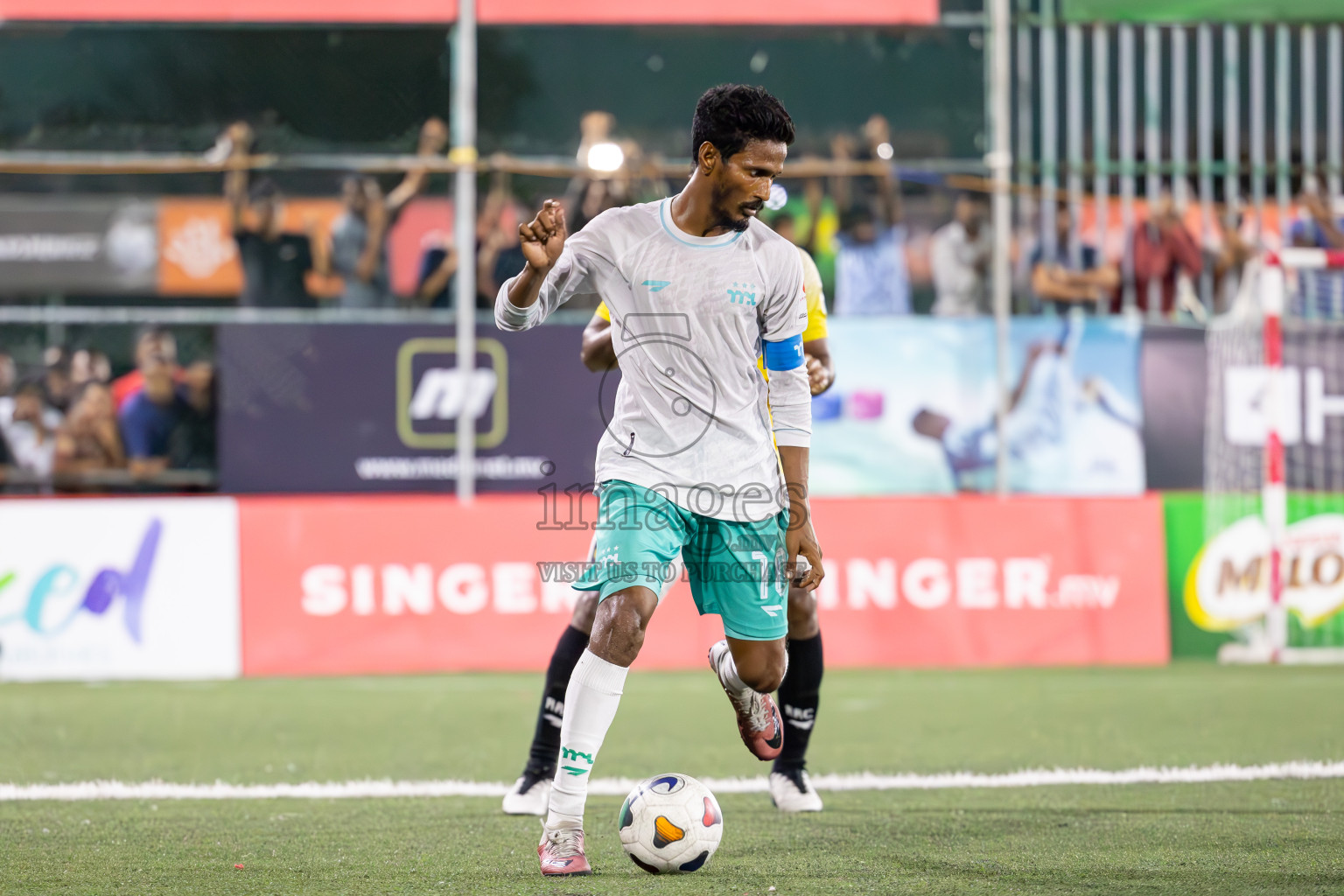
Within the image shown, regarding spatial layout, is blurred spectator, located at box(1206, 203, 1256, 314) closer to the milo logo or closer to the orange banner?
the milo logo

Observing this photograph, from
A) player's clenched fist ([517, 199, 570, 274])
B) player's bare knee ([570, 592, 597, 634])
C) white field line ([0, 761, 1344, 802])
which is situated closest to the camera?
player's clenched fist ([517, 199, 570, 274])

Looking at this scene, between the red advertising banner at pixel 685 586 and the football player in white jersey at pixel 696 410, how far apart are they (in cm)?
521

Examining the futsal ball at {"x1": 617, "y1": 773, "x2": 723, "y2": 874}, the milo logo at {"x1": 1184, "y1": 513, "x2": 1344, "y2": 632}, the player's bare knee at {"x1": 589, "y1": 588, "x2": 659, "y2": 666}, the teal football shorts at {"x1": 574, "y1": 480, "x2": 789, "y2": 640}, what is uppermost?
the teal football shorts at {"x1": 574, "y1": 480, "x2": 789, "y2": 640}

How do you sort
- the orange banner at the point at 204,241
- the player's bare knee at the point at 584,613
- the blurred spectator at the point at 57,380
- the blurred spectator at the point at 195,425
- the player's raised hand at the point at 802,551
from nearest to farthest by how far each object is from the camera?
1. the player's raised hand at the point at 802,551
2. the player's bare knee at the point at 584,613
3. the blurred spectator at the point at 195,425
4. the blurred spectator at the point at 57,380
5. the orange banner at the point at 204,241

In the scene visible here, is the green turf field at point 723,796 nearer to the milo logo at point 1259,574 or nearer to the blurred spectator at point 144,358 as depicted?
the milo logo at point 1259,574

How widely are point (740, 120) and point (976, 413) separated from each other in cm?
723

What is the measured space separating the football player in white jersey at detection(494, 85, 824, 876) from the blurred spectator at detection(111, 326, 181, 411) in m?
7.44

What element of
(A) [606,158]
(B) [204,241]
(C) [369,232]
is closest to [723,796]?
(A) [606,158]

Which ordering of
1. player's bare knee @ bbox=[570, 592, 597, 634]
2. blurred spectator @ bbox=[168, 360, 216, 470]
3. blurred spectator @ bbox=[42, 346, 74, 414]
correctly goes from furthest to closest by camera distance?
blurred spectator @ bbox=[42, 346, 74, 414], blurred spectator @ bbox=[168, 360, 216, 470], player's bare knee @ bbox=[570, 592, 597, 634]

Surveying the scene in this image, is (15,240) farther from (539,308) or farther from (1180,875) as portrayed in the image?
(1180,875)

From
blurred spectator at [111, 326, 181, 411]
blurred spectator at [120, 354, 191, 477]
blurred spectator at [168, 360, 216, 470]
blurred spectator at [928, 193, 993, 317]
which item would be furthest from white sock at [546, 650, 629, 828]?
blurred spectator at [928, 193, 993, 317]

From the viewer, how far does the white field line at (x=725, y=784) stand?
5918mm

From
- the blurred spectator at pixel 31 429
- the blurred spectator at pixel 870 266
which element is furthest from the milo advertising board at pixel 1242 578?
the blurred spectator at pixel 31 429

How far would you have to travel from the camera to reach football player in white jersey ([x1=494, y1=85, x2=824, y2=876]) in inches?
176
